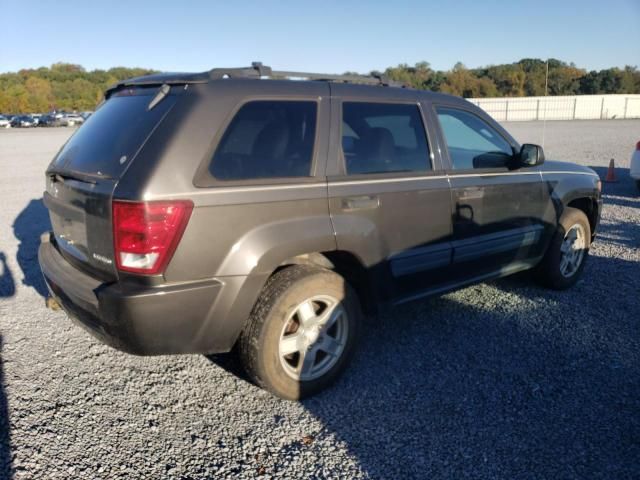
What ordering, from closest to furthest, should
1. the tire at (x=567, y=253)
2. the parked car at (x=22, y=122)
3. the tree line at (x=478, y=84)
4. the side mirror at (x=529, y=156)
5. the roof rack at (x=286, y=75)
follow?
1. the roof rack at (x=286, y=75)
2. the side mirror at (x=529, y=156)
3. the tire at (x=567, y=253)
4. the parked car at (x=22, y=122)
5. the tree line at (x=478, y=84)

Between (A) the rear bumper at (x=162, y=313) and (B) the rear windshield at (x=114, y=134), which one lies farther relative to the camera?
(B) the rear windshield at (x=114, y=134)

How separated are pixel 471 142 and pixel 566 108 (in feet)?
157

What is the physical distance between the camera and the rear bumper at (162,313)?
2.52m

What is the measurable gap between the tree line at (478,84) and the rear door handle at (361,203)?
53736mm

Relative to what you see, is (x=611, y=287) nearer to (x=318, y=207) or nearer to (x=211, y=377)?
(x=318, y=207)

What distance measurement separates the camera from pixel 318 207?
9.80 feet

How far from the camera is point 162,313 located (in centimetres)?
254

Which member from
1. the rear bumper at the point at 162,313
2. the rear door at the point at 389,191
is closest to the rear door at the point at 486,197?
the rear door at the point at 389,191

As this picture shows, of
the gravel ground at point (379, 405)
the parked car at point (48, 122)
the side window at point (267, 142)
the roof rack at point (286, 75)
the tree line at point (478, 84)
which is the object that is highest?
the tree line at point (478, 84)

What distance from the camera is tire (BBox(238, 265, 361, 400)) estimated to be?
9.60 ft

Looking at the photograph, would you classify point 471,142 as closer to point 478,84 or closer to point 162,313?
point 162,313

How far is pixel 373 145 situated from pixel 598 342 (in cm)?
230

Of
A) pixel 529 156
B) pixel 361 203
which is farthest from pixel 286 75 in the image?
pixel 529 156

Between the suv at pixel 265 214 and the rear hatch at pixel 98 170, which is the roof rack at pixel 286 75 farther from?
the rear hatch at pixel 98 170
